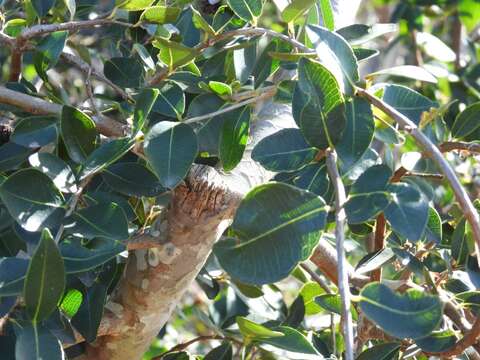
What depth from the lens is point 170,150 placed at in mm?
754

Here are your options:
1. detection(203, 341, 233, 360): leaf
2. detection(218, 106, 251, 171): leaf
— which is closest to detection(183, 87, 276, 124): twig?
detection(218, 106, 251, 171): leaf

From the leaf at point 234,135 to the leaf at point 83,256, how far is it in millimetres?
153

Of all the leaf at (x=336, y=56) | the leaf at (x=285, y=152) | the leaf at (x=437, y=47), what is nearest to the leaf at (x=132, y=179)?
the leaf at (x=285, y=152)

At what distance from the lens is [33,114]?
0.93 m

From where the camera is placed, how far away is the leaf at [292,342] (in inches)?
29.6

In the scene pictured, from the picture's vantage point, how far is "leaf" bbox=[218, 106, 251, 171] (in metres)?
0.82

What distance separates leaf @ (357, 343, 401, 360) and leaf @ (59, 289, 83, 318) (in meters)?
0.31

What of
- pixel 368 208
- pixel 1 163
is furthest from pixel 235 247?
pixel 1 163

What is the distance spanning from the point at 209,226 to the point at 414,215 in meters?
0.29

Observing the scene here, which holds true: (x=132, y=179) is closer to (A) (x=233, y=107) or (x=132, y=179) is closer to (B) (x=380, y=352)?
(A) (x=233, y=107)

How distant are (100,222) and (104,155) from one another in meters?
0.06

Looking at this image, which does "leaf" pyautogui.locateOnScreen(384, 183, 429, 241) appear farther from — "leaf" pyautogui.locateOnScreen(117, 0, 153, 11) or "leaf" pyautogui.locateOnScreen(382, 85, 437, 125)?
"leaf" pyautogui.locateOnScreen(117, 0, 153, 11)

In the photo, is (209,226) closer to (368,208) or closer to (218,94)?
(218,94)

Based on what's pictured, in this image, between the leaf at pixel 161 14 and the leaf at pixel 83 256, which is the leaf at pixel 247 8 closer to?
the leaf at pixel 161 14
